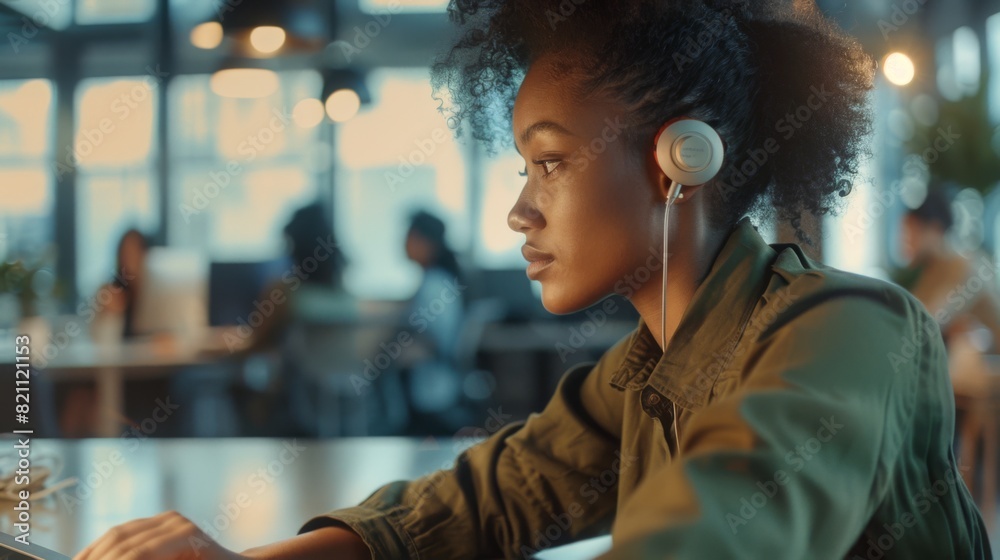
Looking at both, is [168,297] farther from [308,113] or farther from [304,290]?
[308,113]

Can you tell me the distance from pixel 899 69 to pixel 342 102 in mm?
3132

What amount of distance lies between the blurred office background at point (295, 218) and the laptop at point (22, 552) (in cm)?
169

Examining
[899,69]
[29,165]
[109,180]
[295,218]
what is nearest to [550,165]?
[899,69]

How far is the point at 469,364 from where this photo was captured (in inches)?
234

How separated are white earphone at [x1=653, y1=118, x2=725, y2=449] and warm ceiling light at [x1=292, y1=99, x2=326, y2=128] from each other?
21.7 feet

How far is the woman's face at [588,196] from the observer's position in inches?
34.3

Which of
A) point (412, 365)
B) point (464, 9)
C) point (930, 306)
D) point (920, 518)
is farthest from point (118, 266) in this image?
point (920, 518)

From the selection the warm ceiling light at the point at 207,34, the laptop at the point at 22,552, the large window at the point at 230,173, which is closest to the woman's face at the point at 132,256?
the warm ceiling light at the point at 207,34

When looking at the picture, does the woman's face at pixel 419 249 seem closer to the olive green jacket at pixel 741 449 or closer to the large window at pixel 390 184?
the large window at pixel 390 184

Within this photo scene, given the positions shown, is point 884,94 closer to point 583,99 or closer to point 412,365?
point 412,365

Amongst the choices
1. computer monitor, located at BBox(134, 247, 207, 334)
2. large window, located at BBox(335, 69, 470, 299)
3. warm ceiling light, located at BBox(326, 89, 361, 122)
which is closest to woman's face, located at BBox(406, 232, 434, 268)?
warm ceiling light, located at BBox(326, 89, 361, 122)

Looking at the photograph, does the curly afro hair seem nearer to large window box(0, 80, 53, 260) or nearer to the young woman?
the young woman

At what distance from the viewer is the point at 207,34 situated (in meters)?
3.75

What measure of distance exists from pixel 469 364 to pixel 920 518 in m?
5.27
